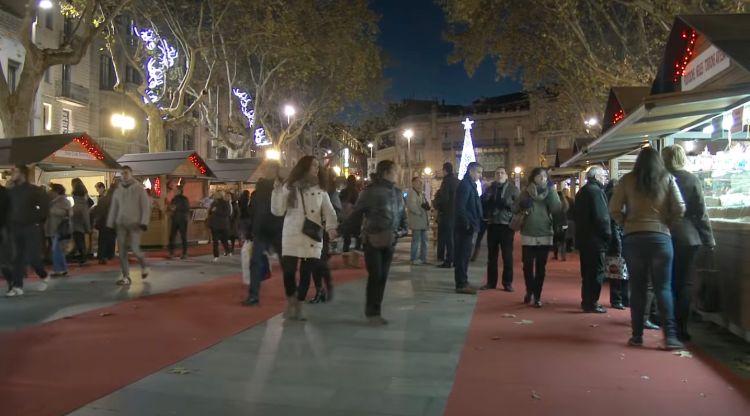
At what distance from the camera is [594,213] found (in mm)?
7637

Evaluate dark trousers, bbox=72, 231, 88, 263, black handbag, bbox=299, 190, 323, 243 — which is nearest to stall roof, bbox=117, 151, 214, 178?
dark trousers, bbox=72, 231, 88, 263

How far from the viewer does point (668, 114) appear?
6.43m

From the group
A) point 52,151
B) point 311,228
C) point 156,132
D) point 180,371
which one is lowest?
point 180,371

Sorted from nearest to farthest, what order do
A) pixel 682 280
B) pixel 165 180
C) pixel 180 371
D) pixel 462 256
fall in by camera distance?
pixel 180 371
pixel 682 280
pixel 462 256
pixel 165 180

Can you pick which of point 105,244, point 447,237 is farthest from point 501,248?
point 105,244

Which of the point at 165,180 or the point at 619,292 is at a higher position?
the point at 165,180

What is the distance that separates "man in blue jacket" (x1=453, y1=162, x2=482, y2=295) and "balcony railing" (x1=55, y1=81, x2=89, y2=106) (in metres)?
28.0

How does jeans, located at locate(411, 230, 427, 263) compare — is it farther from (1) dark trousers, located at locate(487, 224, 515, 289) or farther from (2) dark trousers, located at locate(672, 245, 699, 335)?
(2) dark trousers, located at locate(672, 245, 699, 335)

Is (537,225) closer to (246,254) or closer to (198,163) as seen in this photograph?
(246,254)

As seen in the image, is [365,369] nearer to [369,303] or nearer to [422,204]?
[369,303]

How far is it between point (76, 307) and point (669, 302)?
22.6 ft

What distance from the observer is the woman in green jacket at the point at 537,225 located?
8.09m

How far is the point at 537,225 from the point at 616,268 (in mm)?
1089

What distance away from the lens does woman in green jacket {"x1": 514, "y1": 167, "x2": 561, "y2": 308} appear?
8.09m
